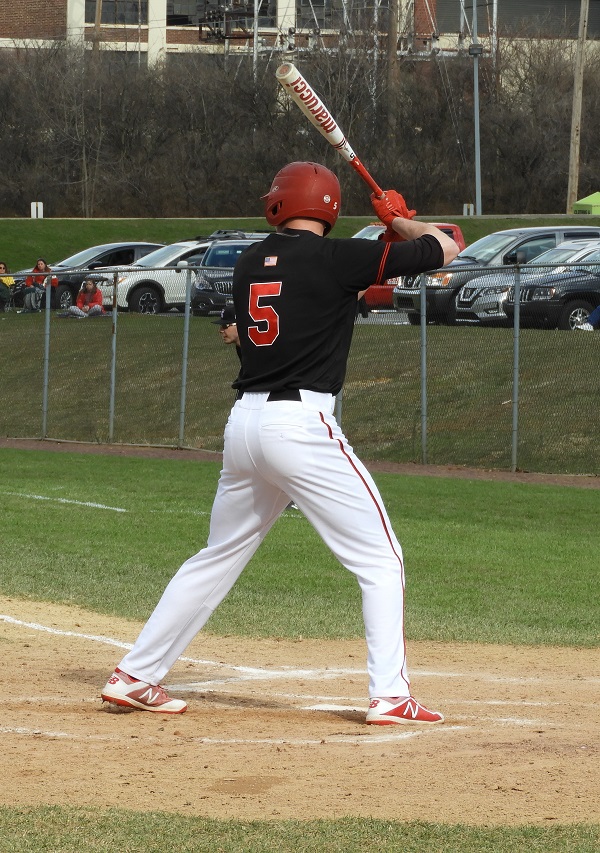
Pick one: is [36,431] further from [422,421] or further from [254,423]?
[254,423]

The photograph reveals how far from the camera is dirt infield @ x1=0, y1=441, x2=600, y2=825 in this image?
14.8ft

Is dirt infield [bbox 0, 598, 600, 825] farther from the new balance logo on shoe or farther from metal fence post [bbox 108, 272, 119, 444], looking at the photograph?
metal fence post [bbox 108, 272, 119, 444]

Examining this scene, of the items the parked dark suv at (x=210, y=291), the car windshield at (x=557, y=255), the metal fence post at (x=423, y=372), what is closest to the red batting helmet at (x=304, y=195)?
the metal fence post at (x=423, y=372)

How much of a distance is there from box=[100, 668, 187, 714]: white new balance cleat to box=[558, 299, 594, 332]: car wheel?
14065 mm

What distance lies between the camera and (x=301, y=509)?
5.56m

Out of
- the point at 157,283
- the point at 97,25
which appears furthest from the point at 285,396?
the point at 97,25

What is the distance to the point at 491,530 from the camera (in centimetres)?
1255

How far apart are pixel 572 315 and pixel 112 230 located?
32.0m

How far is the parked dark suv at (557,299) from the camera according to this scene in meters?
18.9

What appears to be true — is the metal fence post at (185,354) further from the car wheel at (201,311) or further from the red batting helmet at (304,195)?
the red batting helmet at (304,195)

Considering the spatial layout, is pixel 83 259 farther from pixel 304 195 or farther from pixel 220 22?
pixel 220 22

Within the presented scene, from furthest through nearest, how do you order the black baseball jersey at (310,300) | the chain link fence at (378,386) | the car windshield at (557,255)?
the car windshield at (557,255), the chain link fence at (378,386), the black baseball jersey at (310,300)

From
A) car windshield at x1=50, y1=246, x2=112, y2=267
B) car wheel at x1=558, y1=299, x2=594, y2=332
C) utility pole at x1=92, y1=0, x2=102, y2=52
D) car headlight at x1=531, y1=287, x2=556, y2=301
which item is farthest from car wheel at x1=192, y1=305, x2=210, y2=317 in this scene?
utility pole at x1=92, y1=0, x2=102, y2=52

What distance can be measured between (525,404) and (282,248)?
12905mm
